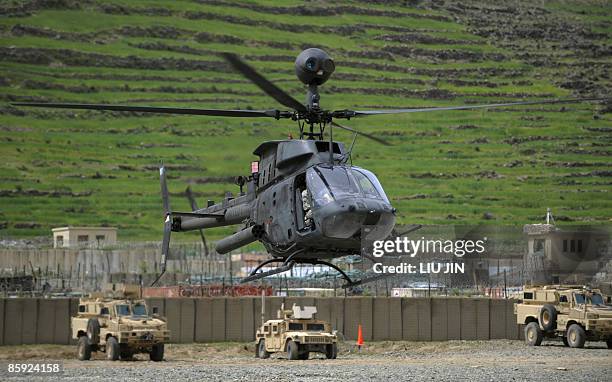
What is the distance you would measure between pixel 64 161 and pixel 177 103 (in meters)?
17.7

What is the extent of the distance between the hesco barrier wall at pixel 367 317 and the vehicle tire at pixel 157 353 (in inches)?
220

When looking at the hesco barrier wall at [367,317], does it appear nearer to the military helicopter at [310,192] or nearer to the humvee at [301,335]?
the humvee at [301,335]

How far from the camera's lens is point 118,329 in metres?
32.2

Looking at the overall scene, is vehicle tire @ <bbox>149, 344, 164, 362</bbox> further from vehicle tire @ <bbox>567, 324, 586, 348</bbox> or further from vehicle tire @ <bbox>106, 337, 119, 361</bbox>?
vehicle tire @ <bbox>567, 324, 586, 348</bbox>

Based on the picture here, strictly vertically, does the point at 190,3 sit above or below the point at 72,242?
above

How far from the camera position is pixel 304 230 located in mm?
Result: 22203

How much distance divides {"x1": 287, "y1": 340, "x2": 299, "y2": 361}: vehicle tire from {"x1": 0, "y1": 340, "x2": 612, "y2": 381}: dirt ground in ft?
1.10

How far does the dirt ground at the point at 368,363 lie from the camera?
26.7 m

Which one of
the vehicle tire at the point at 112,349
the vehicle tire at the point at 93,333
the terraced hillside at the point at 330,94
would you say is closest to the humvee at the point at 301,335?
the vehicle tire at the point at 112,349

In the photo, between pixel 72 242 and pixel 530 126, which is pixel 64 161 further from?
pixel 530 126

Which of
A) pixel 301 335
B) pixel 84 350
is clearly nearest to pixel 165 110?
pixel 301 335

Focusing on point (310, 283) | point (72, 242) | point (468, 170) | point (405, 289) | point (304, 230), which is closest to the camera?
point (304, 230)

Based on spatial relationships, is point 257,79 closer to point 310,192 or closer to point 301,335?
point 310,192

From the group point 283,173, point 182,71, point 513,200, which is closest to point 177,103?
point 182,71
